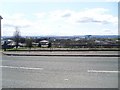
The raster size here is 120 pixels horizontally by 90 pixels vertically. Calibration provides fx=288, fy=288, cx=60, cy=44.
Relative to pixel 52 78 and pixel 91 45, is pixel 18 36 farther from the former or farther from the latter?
pixel 52 78

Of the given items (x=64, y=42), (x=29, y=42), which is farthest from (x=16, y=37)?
(x=64, y=42)

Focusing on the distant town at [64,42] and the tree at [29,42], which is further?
the tree at [29,42]

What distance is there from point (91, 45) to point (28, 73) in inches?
799

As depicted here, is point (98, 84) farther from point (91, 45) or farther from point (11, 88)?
point (91, 45)

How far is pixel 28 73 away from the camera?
12.6 meters

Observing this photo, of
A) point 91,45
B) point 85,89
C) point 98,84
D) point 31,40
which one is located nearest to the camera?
point 85,89

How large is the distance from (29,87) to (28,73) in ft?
10.3

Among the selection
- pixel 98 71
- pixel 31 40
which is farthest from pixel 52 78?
pixel 31 40

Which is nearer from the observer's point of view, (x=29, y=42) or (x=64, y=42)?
(x=64, y=42)

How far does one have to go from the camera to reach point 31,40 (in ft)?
119

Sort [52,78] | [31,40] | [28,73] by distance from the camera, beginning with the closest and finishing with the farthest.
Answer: [52,78] < [28,73] < [31,40]

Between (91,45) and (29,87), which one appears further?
(91,45)

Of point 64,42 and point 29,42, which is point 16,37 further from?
point 64,42

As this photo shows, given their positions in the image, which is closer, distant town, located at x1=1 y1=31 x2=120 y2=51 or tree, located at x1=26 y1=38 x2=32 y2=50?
distant town, located at x1=1 y1=31 x2=120 y2=51
